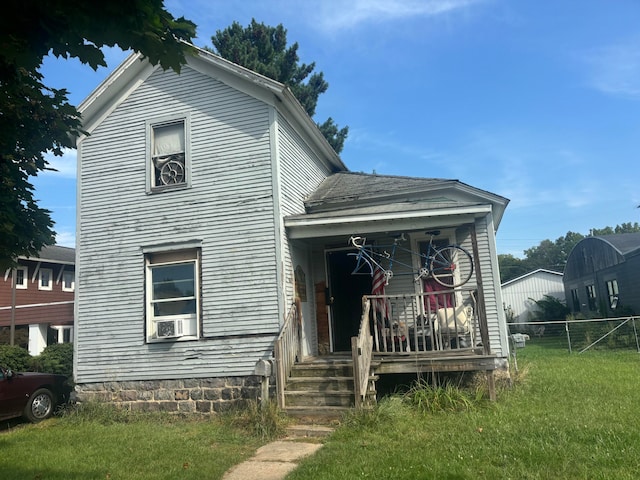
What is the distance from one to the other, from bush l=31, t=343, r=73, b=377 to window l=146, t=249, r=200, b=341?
27.8 ft

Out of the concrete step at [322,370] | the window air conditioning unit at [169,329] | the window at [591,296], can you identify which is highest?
the window at [591,296]

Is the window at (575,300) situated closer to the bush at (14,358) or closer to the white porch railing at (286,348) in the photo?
the white porch railing at (286,348)

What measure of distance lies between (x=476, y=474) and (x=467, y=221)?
4973 mm

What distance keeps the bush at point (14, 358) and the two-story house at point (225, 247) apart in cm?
804

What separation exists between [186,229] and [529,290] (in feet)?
104

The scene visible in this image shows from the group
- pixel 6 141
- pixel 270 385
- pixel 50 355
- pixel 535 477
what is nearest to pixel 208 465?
pixel 270 385

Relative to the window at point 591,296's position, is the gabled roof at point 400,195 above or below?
above

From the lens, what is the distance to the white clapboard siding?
29.7 feet

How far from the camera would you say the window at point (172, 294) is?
9.34 metres

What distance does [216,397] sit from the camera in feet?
29.2

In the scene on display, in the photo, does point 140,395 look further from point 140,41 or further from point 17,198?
point 140,41

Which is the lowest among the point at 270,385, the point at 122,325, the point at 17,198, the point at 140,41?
the point at 270,385

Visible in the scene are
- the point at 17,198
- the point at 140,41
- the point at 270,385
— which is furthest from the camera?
the point at 270,385

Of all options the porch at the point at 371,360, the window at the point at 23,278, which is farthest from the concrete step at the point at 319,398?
the window at the point at 23,278
